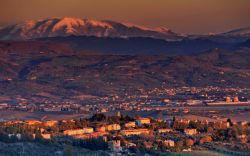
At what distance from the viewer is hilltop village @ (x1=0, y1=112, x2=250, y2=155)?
172ft

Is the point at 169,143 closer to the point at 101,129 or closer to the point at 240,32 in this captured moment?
the point at 101,129

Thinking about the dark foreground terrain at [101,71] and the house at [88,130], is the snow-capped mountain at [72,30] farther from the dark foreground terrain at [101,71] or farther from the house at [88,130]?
the house at [88,130]

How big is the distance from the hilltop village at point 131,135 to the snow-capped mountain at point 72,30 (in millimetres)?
118283

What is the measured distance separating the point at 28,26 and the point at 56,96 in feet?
226

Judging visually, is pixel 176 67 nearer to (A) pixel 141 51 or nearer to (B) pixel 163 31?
(A) pixel 141 51

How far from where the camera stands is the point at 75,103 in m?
110

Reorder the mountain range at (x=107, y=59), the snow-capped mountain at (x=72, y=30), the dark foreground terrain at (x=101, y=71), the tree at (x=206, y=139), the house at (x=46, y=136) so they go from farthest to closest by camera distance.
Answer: the snow-capped mountain at (x=72, y=30)
the mountain range at (x=107, y=59)
the dark foreground terrain at (x=101, y=71)
the house at (x=46, y=136)
the tree at (x=206, y=139)

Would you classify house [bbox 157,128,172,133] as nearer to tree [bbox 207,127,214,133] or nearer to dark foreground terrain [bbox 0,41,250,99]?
tree [bbox 207,127,214,133]

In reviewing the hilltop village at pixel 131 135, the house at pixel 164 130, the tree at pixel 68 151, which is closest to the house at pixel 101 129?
the hilltop village at pixel 131 135

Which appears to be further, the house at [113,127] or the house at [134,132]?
the house at [113,127]

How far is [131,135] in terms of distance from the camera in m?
58.0

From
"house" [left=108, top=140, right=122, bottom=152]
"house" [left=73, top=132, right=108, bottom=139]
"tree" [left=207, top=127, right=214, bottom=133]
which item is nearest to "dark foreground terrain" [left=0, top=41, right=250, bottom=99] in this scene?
"tree" [left=207, top=127, right=214, bottom=133]

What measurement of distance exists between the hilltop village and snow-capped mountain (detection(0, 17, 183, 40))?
118283 millimetres

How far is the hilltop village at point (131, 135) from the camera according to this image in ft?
172
